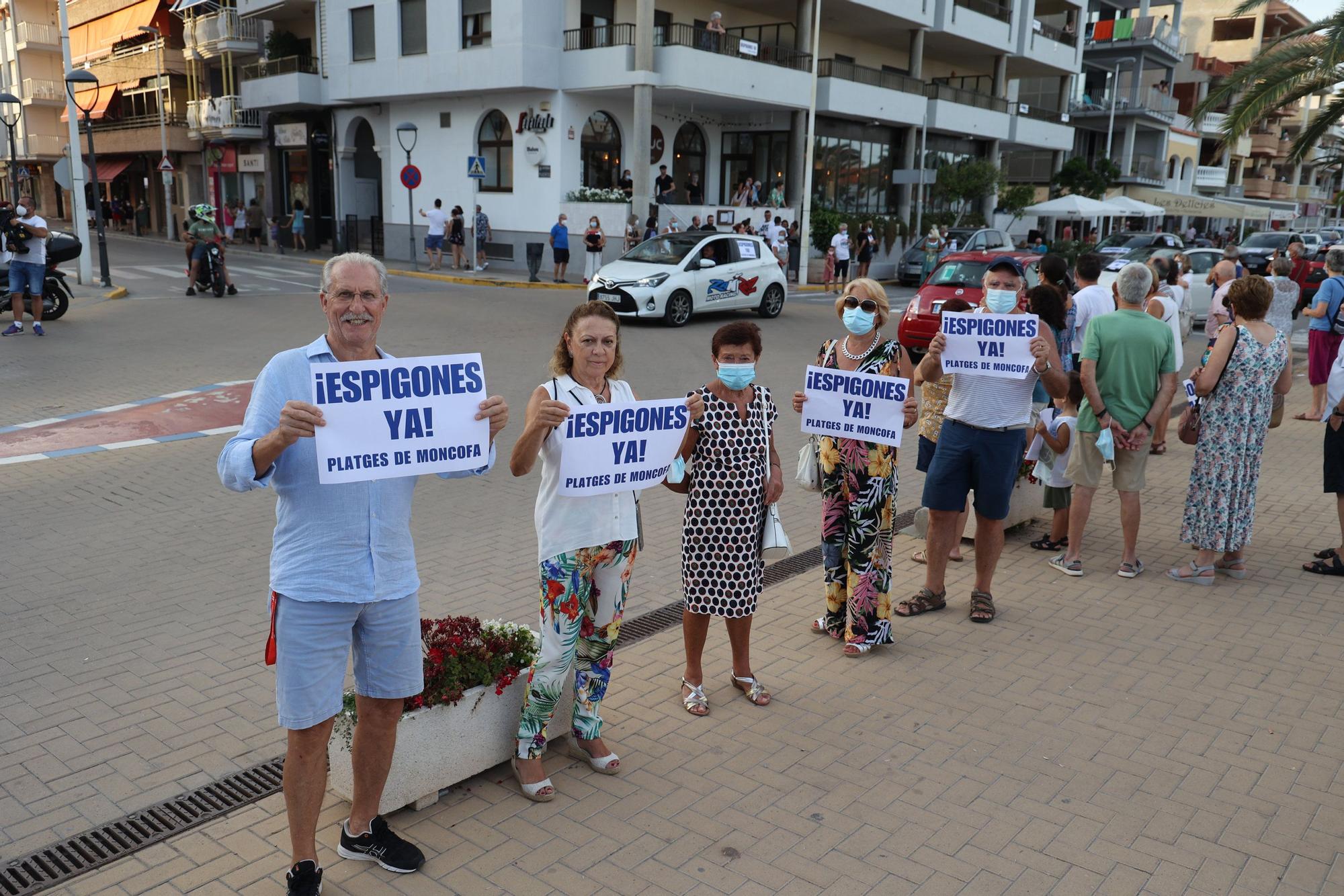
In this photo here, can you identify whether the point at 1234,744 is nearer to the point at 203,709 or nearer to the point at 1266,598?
the point at 1266,598

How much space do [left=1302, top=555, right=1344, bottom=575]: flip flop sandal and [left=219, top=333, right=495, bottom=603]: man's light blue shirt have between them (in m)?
6.76

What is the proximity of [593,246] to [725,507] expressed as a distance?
75.3ft

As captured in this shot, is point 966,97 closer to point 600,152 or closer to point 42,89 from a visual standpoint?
point 600,152

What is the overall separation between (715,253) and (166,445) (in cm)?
1295

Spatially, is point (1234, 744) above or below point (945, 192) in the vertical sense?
below

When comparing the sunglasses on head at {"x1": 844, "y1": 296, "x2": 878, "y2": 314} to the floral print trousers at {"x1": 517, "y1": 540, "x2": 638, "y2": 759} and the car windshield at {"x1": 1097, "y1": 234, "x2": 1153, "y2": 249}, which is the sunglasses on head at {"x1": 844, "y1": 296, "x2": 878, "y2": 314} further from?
the car windshield at {"x1": 1097, "y1": 234, "x2": 1153, "y2": 249}

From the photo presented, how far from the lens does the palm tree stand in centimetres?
1483

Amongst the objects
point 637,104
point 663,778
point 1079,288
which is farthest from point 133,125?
point 663,778

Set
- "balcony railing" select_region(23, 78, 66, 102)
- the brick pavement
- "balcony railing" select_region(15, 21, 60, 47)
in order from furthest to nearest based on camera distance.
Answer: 1. "balcony railing" select_region(23, 78, 66, 102)
2. "balcony railing" select_region(15, 21, 60, 47)
3. the brick pavement

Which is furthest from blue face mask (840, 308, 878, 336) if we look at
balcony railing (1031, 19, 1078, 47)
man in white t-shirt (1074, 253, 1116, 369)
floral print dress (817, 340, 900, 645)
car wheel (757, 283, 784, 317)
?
balcony railing (1031, 19, 1078, 47)

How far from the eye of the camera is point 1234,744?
15.3 ft

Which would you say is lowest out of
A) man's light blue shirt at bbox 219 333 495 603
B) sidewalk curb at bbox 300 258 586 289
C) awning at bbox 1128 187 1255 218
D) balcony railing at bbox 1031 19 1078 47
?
sidewalk curb at bbox 300 258 586 289

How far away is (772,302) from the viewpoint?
21750 mm

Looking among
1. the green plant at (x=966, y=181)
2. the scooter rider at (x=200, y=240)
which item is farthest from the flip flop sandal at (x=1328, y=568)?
the green plant at (x=966, y=181)
